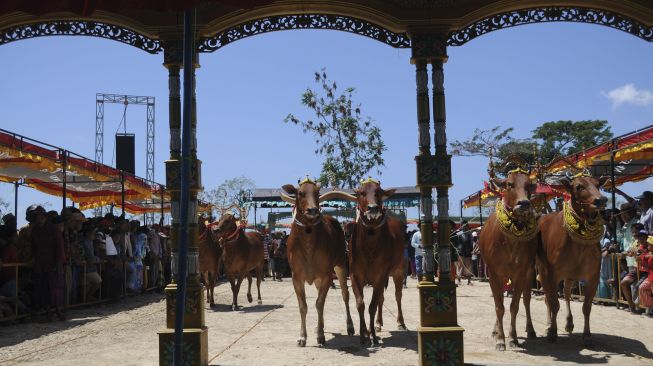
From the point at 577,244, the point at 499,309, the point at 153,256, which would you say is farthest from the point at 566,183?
the point at 153,256

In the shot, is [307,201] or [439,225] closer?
[439,225]

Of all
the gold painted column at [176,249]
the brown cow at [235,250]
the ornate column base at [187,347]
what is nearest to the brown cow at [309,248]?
the gold painted column at [176,249]

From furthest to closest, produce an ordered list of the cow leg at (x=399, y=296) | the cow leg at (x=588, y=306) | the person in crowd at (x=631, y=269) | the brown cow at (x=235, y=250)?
the brown cow at (x=235, y=250), the person in crowd at (x=631, y=269), the cow leg at (x=399, y=296), the cow leg at (x=588, y=306)

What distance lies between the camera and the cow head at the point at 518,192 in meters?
9.06

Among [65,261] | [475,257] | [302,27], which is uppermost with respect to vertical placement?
[302,27]

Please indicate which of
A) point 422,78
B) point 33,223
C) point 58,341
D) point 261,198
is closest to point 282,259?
point 261,198

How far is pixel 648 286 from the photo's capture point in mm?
12461

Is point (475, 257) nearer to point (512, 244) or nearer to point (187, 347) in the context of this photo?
point (512, 244)

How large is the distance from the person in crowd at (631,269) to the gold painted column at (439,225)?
21.1 feet

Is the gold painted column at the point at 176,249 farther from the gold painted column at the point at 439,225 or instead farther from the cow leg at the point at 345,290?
the cow leg at the point at 345,290

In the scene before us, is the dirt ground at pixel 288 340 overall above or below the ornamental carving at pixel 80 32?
below

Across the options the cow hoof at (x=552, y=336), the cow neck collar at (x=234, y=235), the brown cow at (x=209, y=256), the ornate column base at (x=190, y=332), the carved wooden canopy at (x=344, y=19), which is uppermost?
the carved wooden canopy at (x=344, y=19)

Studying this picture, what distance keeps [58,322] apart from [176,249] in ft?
22.8

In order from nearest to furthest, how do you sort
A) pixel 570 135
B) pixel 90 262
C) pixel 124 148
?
pixel 90 262, pixel 124 148, pixel 570 135
